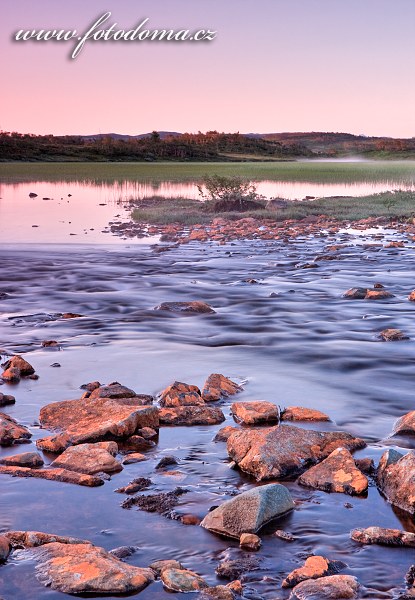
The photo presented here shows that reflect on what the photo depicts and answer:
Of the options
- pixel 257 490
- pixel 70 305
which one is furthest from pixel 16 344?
pixel 257 490

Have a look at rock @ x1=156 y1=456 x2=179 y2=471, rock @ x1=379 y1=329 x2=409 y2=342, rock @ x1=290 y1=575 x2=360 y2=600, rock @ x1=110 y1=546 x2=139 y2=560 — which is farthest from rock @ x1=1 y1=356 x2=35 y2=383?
rock @ x1=290 y1=575 x2=360 y2=600

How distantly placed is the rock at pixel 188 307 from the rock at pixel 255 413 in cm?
570

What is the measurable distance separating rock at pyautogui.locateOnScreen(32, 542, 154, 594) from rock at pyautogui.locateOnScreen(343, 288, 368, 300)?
403 inches

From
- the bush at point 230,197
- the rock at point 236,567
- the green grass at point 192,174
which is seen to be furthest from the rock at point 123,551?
the green grass at point 192,174

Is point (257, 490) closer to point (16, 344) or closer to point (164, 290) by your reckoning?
point (16, 344)

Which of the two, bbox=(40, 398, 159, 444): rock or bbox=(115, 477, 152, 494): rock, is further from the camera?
bbox=(40, 398, 159, 444): rock

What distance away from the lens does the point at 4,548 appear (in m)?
5.05

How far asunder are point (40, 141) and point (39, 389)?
452 ft

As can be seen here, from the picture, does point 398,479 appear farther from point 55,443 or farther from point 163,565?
point 55,443

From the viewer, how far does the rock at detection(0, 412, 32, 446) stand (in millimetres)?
7125

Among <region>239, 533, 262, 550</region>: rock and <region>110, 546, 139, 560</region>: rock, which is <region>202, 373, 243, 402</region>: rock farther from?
<region>110, 546, 139, 560</region>: rock

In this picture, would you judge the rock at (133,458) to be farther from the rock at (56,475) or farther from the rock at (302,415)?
the rock at (302,415)

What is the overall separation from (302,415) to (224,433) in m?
0.90

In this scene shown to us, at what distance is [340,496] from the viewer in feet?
20.0
